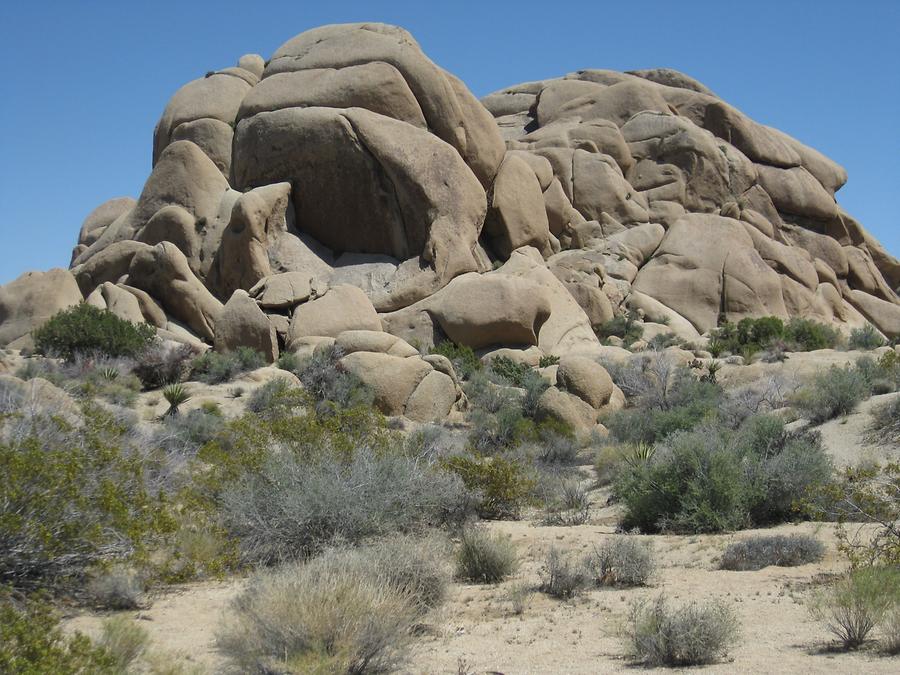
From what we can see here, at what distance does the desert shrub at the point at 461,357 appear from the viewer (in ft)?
85.4

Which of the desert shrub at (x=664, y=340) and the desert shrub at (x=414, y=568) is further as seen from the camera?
the desert shrub at (x=664, y=340)

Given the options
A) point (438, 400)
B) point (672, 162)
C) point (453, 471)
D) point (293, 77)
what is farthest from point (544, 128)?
point (453, 471)

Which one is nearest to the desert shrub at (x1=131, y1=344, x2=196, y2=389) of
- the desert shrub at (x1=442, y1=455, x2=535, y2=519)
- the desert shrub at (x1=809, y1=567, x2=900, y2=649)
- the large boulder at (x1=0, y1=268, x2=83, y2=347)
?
A: the large boulder at (x1=0, y1=268, x2=83, y2=347)

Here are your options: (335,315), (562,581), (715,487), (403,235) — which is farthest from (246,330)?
(562,581)

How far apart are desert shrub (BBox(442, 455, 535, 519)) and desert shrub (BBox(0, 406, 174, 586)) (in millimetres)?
5023

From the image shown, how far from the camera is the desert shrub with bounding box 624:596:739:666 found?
622 cm

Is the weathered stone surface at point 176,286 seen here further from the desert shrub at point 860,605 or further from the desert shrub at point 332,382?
the desert shrub at point 860,605

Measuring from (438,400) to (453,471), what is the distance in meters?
10.3

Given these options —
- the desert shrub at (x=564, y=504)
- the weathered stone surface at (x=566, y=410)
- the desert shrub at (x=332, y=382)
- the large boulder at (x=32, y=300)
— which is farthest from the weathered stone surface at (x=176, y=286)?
the desert shrub at (x=564, y=504)

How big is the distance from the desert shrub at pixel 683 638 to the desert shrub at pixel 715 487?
484cm

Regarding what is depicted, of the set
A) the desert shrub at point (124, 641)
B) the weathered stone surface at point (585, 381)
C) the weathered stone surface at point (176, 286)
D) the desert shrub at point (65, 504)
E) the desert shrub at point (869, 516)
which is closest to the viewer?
the desert shrub at point (124, 641)

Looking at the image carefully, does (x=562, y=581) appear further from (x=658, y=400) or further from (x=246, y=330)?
(x=246, y=330)

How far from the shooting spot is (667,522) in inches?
454

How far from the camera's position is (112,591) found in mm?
7926
